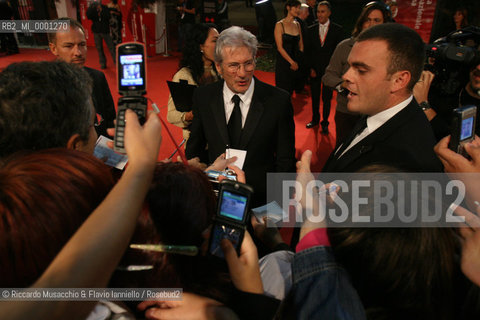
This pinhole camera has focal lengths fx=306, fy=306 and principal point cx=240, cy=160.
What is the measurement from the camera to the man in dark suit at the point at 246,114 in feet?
6.68

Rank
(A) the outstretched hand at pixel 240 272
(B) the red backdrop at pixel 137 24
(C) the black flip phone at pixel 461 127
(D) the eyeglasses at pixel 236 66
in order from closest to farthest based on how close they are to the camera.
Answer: (A) the outstretched hand at pixel 240 272
(C) the black flip phone at pixel 461 127
(D) the eyeglasses at pixel 236 66
(B) the red backdrop at pixel 137 24

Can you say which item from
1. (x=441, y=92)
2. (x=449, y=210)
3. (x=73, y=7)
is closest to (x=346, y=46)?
(x=441, y=92)

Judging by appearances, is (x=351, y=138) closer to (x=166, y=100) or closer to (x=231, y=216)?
(x=231, y=216)

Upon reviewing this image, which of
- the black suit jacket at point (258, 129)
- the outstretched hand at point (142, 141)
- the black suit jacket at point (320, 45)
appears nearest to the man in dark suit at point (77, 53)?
the black suit jacket at point (258, 129)

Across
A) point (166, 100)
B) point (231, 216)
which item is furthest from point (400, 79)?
point (166, 100)

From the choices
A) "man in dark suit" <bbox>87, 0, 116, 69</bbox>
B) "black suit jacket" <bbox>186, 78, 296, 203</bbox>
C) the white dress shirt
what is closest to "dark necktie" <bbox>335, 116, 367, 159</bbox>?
the white dress shirt

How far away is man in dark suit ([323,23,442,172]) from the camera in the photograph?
149 centimetres

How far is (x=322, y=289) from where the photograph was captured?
829mm

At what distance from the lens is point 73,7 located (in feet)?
32.3

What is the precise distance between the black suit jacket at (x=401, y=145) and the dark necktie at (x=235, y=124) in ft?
2.46

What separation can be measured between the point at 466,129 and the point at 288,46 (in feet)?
12.9

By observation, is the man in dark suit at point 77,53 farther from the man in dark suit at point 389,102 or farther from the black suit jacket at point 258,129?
the man in dark suit at point 389,102

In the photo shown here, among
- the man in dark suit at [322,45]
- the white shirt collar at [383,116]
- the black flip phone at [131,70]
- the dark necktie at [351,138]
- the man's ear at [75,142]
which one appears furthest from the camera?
the man in dark suit at [322,45]

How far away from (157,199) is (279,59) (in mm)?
4559
